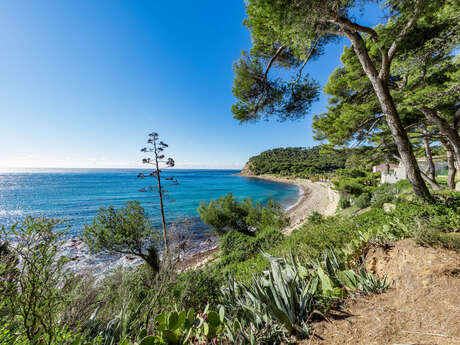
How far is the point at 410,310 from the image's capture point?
5.20 feet

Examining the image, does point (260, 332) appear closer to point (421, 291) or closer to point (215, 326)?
point (215, 326)

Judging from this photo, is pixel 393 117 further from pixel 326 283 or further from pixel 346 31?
pixel 326 283

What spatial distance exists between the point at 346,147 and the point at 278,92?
5056mm

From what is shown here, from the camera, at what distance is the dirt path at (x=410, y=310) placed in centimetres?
134

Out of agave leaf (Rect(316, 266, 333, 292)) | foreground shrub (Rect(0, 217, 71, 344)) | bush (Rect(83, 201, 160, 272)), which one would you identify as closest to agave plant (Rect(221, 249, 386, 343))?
agave leaf (Rect(316, 266, 333, 292))

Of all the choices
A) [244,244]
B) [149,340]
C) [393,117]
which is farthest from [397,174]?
[149,340]

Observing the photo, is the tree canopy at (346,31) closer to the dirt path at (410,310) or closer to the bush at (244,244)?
the dirt path at (410,310)

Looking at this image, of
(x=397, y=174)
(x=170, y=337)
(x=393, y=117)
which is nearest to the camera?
(x=170, y=337)

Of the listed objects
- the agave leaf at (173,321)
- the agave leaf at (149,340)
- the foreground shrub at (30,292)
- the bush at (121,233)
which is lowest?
the bush at (121,233)

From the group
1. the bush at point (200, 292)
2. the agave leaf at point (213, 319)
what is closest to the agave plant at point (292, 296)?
the agave leaf at point (213, 319)

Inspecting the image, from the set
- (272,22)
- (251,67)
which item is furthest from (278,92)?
(272,22)

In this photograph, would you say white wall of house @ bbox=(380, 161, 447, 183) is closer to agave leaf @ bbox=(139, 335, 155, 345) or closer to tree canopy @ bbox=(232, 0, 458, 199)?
tree canopy @ bbox=(232, 0, 458, 199)

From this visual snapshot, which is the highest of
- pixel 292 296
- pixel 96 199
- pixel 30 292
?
pixel 30 292

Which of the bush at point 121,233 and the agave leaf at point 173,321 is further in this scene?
the bush at point 121,233
